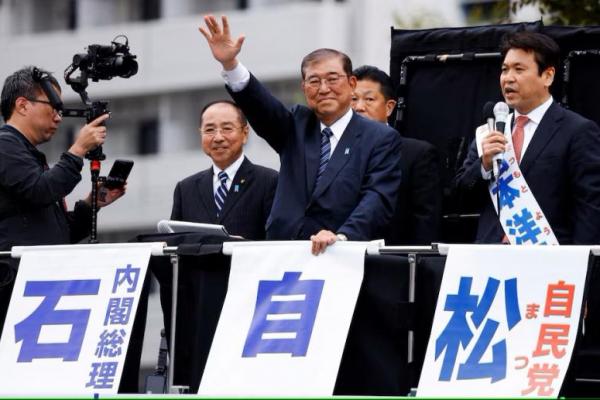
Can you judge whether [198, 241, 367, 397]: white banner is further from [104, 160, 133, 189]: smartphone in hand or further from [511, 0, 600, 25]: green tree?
A: [511, 0, 600, 25]: green tree

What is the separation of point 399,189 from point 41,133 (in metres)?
2.45

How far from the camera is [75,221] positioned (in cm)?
1367

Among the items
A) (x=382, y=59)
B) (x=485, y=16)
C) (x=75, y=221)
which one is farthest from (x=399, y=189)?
(x=382, y=59)

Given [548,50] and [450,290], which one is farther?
[548,50]

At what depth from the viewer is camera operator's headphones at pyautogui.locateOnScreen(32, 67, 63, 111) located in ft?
43.3

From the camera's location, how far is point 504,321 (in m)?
11.2

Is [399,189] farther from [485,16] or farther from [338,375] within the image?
[485,16]

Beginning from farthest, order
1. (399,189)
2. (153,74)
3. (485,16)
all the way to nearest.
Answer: (153,74)
(485,16)
(399,189)

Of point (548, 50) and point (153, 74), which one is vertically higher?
point (548, 50)

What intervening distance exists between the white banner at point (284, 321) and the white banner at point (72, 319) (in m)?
0.67

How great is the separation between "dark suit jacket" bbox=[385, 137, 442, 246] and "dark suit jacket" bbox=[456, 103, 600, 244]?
904 millimetres

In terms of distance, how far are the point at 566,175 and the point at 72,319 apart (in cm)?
316

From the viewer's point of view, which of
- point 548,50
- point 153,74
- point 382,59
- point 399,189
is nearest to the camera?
point 548,50

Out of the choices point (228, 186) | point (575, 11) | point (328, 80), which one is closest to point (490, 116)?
point (328, 80)
